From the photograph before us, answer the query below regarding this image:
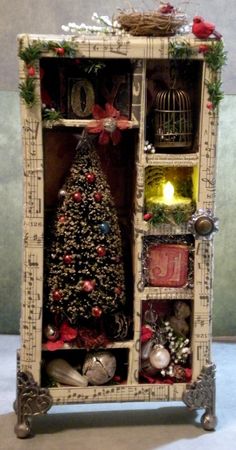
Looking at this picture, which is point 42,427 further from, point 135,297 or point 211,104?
point 211,104

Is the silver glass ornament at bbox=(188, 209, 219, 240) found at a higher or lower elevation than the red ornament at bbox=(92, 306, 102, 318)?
higher

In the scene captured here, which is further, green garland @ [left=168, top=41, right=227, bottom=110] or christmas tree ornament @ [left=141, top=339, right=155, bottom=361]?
christmas tree ornament @ [left=141, top=339, right=155, bottom=361]

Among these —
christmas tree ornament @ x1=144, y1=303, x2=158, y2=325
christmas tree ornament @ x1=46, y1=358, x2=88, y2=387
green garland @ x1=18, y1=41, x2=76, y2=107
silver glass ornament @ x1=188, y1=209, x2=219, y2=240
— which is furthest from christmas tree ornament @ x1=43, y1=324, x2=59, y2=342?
green garland @ x1=18, y1=41, x2=76, y2=107

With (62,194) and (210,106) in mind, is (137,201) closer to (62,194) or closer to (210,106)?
(62,194)

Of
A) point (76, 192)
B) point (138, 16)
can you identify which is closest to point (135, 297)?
point (76, 192)

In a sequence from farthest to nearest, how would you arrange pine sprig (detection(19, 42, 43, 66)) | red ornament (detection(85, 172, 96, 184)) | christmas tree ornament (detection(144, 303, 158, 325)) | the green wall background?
1. the green wall background
2. christmas tree ornament (detection(144, 303, 158, 325))
3. red ornament (detection(85, 172, 96, 184))
4. pine sprig (detection(19, 42, 43, 66))

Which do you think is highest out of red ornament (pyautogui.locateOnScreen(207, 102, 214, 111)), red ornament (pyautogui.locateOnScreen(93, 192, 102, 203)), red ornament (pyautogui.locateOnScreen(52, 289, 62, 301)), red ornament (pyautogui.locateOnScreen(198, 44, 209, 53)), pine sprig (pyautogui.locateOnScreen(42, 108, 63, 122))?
red ornament (pyautogui.locateOnScreen(198, 44, 209, 53))

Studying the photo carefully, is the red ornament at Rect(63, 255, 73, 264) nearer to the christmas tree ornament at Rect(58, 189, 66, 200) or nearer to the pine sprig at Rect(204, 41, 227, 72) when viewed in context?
the christmas tree ornament at Rect(58, 189, 66, 200)
